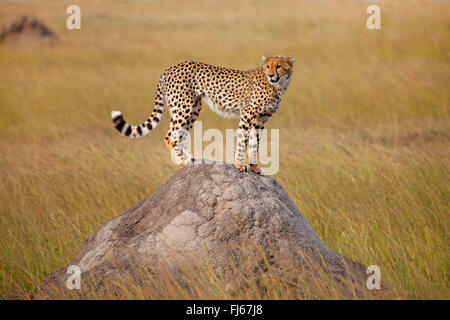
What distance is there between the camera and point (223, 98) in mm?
4957

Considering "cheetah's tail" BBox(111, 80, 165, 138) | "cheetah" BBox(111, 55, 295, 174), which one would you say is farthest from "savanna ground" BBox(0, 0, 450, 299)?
"cheetah's tail" BBox(111, 80, 165, 138)

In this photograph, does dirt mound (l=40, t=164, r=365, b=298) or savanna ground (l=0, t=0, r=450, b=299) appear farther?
savanna ground (l=0, t=0, r=450, b=299)

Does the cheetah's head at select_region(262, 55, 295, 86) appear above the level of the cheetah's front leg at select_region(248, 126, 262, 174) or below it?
above

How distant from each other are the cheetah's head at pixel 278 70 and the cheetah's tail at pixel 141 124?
101cm

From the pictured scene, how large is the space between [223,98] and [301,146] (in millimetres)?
3417

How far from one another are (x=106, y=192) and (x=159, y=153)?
1679mm

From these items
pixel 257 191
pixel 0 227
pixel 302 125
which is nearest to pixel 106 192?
pixel 0 227

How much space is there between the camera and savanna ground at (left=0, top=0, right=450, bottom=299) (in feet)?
17.3

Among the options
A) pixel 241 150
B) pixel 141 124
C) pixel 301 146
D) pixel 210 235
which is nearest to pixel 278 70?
pixel 241 150

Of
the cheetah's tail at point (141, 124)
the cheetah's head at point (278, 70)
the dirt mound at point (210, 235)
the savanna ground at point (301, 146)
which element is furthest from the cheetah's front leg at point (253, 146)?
the savanna ground at point (301, 146)

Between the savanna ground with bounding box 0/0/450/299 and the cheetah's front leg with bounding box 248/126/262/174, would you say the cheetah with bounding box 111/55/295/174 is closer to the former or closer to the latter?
the cheetah's front leg with bounding box 248/126/262/174

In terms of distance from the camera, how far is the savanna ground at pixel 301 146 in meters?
5.29

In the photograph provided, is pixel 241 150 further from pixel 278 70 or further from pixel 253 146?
pixel 278 70

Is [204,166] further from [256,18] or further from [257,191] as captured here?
[256,18]
